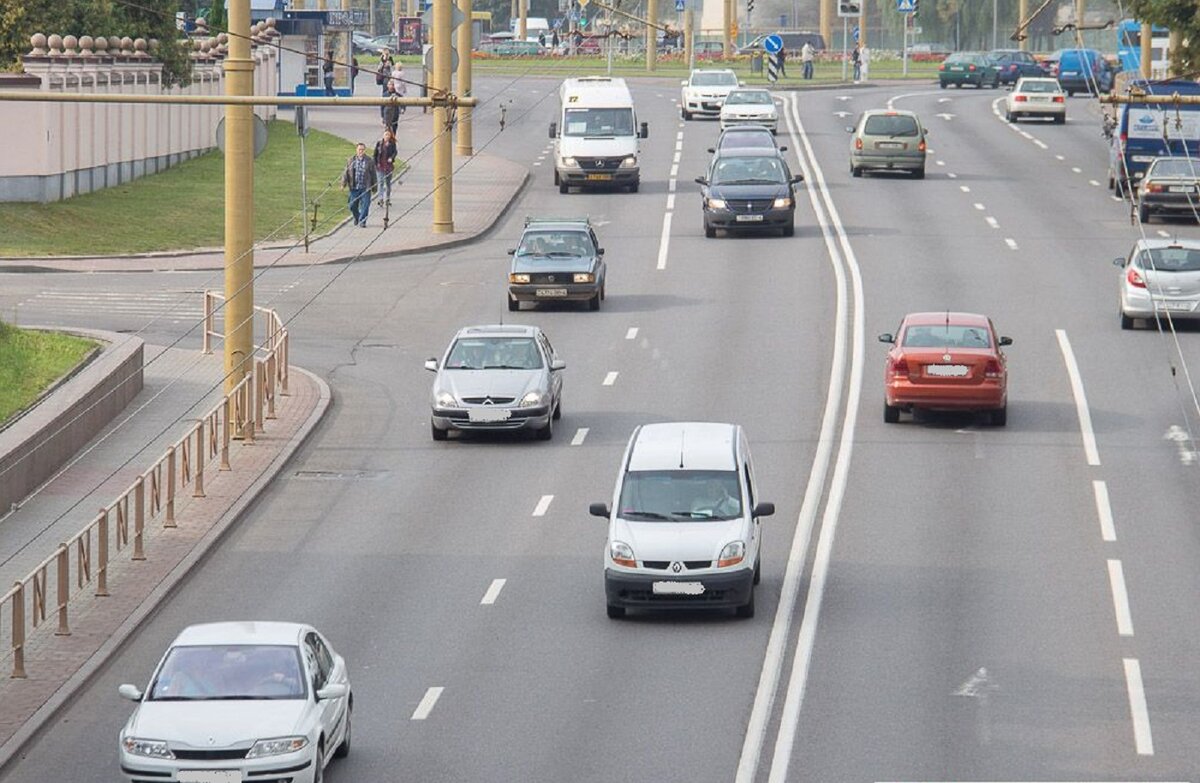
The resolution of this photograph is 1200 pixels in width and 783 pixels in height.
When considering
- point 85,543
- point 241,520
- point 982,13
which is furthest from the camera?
point 982,13

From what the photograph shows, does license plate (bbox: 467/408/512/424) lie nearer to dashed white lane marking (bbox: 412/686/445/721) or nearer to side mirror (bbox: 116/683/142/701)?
dashed white lane marking (bbox: 412/686/445/721)

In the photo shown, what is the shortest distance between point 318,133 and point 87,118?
22975 mm

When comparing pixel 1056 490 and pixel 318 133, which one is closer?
pixel 1056 490

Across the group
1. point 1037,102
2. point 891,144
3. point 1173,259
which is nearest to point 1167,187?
point 891,144

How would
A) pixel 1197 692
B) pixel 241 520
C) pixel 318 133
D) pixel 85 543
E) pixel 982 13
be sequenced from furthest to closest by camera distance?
pixel 982 13 → pixel 318 133 → pixel 241 520 → pixel 85 543 → pixel 1197 692

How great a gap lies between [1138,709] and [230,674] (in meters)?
8.29

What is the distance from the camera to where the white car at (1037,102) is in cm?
8312

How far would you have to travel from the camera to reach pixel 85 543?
84.1 ft

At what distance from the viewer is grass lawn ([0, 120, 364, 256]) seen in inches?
2076

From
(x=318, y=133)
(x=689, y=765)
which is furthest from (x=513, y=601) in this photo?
(x=318, y=133)

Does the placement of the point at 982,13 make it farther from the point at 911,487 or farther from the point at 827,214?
the point at 911,487

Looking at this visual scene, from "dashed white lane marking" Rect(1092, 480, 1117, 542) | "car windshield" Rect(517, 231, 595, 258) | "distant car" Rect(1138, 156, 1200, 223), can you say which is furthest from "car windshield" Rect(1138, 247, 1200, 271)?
"distant car" Rect(1138, 156, 1200, 223)

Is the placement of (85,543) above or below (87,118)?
below

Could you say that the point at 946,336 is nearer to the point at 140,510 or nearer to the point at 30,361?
the point at 140,510
